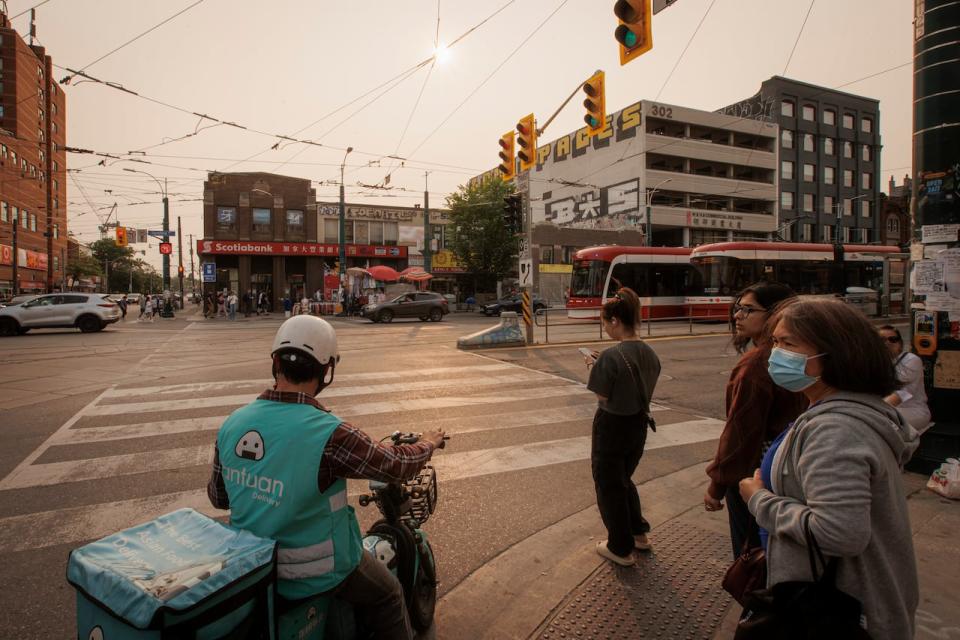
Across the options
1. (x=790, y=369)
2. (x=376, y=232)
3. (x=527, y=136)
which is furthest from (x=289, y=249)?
(x=790, y=369)

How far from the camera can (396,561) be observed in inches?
97.3

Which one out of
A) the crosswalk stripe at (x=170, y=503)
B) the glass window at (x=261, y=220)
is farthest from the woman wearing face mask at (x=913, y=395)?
the glass window at (x=261, y=220)

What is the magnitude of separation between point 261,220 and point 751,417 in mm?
43368

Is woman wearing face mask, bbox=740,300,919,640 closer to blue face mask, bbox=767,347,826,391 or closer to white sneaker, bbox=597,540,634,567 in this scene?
blue face mask, bbox=767,347,826,391

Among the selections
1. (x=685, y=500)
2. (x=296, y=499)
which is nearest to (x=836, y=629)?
(x=296, y=499)

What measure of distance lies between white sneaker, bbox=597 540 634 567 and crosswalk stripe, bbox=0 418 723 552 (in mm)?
1747

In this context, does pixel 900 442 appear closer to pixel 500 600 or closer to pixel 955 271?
pixel 500 600

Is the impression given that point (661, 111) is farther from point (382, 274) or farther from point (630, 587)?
point (630, 587)

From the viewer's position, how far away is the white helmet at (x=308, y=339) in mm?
1964

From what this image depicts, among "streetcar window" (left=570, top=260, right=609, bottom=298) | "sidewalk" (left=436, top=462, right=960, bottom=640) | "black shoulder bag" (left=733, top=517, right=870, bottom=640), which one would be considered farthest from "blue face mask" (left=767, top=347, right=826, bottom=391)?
"streetcar window" (left=570, top=260, right=609, bottom=298)

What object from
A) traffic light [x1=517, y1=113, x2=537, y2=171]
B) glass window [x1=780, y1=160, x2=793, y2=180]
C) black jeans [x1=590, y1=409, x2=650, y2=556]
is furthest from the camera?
glass window [x1=780, y1=160, x2=793, y2=180]

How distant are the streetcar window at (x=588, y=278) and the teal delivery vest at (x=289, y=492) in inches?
918

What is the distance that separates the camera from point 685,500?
466 cm

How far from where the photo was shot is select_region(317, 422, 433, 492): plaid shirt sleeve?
1851 millimetres
